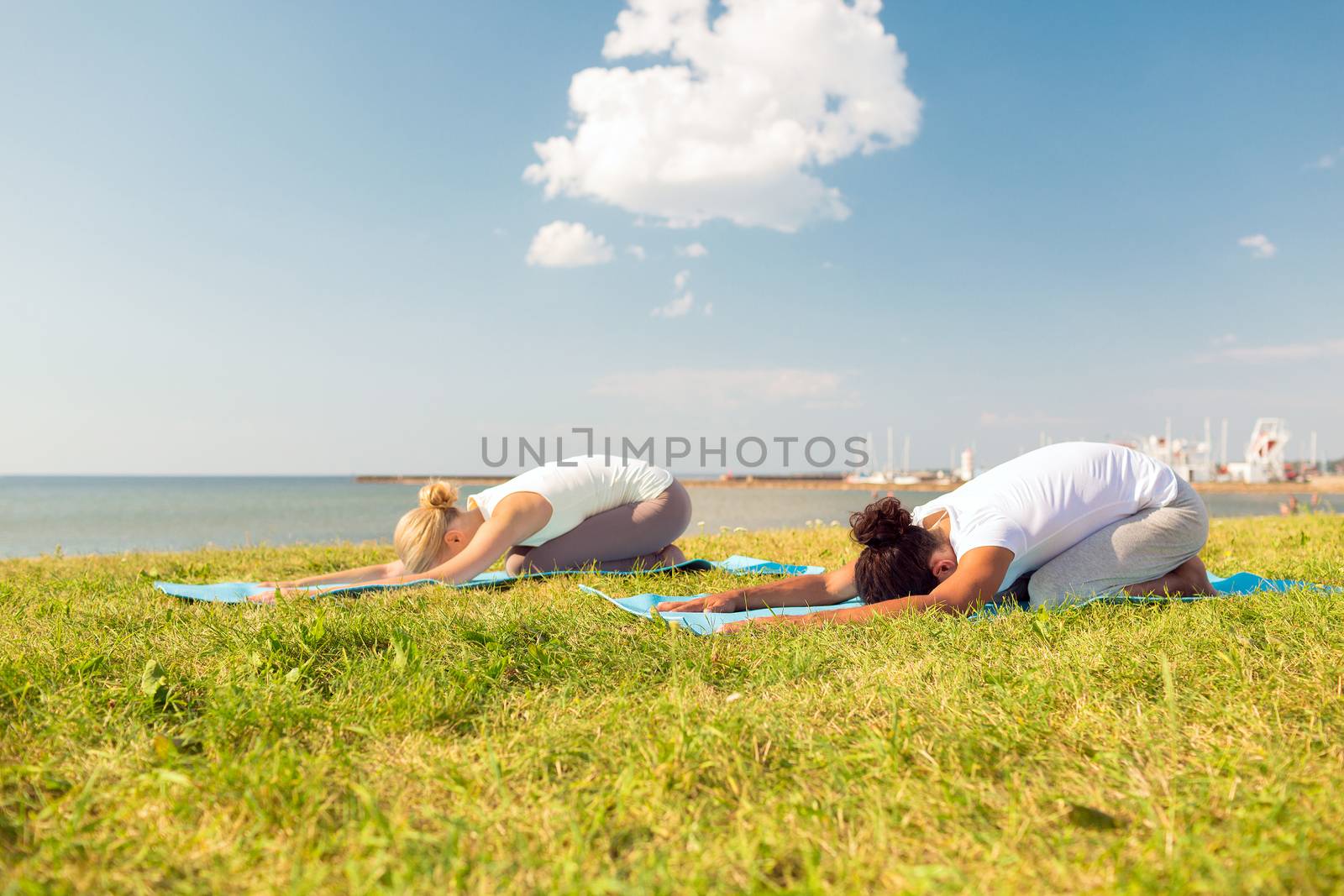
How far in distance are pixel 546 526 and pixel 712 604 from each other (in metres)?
2.02

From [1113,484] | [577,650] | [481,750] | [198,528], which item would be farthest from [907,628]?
[198,528]

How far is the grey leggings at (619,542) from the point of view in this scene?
17.7 ft

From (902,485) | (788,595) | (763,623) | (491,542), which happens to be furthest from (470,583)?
(902,485)

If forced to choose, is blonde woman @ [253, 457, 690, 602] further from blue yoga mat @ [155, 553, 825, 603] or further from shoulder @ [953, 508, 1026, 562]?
shoulder @ [953, 508, 1026, 562]

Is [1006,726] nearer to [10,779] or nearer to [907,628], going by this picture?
[907,628]

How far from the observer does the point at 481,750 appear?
1920mm

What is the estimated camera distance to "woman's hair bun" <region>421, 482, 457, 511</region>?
5.11 metres

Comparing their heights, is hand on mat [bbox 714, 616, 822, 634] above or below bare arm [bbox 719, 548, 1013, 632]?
below

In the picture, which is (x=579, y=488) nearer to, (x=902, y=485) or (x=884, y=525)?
(x=884, y=525)

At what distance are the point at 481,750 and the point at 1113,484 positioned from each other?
319 cm

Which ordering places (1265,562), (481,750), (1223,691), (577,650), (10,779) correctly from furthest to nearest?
(1265,562)
(577,650)
(1223,691)
(481,750)
(10,779)

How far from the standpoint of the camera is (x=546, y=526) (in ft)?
17.3

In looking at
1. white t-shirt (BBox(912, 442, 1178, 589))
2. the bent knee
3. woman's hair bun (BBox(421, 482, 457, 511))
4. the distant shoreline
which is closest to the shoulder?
white t-shirt (BBox(912, 442, 1178, 589))

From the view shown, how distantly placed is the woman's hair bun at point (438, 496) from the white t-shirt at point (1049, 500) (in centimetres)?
298
